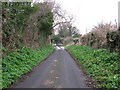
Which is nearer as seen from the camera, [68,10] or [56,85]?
[56,85]

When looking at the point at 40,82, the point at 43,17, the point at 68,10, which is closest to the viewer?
the point at 40,82

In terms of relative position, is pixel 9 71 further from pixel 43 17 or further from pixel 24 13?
pixel 43 17

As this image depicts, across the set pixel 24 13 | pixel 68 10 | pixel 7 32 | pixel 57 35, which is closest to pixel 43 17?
pixel 24 13

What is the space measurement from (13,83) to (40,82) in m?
1.14

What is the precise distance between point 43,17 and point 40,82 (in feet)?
54.9

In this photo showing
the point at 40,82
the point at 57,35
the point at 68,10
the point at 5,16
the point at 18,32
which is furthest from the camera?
the point at 57,35

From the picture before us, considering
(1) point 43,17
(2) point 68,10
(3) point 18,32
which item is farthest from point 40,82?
(2) point 68,10

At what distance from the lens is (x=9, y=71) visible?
7.52 m

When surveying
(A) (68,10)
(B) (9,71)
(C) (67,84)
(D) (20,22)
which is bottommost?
(C) (67,84)

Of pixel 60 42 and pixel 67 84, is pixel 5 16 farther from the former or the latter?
pixel 60 42

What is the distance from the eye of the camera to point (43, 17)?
74.1 feet

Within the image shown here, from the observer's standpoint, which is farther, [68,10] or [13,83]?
[68,10]

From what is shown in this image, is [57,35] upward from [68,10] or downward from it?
downward

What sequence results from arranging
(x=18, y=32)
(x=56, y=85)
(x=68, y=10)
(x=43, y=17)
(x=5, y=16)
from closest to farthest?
(x=56, y=85) < (x=5, y=16) < (x=18, y=32) < (x=43, y=17) < (x=68, y=10)
